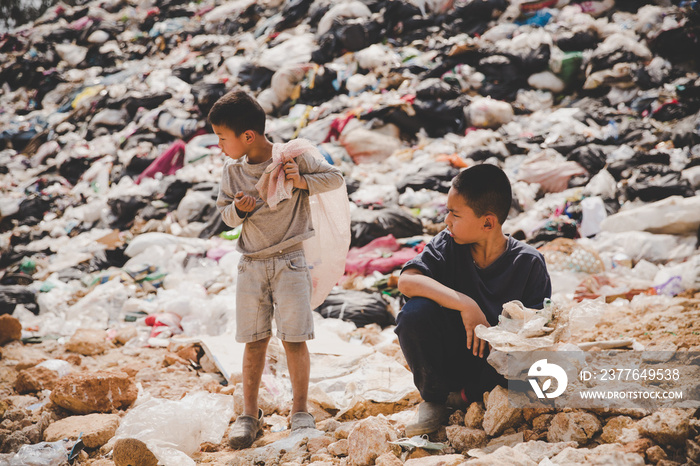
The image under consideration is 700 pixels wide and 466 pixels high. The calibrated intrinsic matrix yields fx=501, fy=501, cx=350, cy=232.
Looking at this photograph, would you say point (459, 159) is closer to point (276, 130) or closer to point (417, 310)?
point (276, 130)

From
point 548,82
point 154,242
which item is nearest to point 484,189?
point 154,242

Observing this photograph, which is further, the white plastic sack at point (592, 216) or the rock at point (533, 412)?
the white plastic sack at point (592, 216)

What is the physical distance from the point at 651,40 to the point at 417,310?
18.6 ft

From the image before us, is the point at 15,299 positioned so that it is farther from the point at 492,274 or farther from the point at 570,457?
the point at 570,457

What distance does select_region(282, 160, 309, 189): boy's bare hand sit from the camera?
186 centimetres

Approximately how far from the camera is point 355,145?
5.47m

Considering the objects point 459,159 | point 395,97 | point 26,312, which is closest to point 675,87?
point 459,159

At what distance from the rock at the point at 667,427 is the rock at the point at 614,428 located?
0.06m

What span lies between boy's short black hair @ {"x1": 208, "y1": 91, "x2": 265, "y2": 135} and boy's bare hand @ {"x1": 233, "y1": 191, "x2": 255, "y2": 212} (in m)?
0.25

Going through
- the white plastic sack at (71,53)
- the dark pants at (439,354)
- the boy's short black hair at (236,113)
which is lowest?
the dark pants at (439,354)

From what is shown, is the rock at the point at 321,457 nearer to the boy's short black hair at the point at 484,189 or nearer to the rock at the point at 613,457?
the rock at the point at 613,457

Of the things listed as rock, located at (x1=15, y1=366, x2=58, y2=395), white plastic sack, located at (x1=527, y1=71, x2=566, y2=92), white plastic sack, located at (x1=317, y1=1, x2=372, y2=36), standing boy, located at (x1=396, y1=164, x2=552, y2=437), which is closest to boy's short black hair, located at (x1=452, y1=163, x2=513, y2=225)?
standing boy, located at (x1=396, y1=164, x2=552, y2=437)

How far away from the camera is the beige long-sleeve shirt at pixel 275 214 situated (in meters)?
1.93

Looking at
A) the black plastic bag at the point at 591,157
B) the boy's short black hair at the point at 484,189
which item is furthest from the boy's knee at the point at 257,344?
the black plastic bag at the point at 591,157
